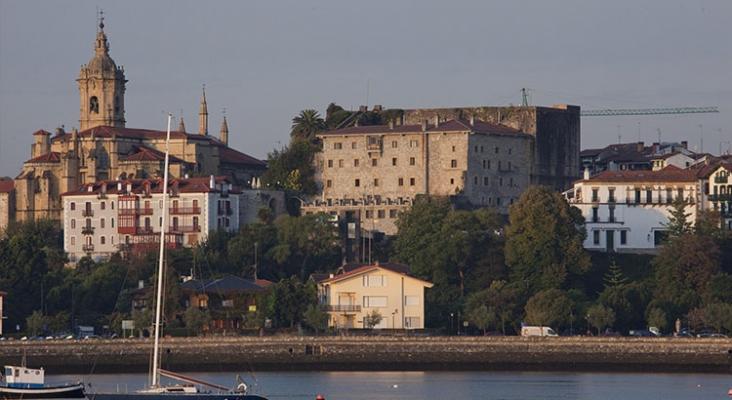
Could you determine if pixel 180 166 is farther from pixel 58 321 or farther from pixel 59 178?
pixel 58 321

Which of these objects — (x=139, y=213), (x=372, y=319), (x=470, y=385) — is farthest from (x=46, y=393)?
(x=139, y=213)

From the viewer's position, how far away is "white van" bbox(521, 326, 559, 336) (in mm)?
100500

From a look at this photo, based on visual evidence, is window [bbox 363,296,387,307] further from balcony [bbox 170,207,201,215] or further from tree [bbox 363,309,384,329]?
balcony [bbox 170,207,201,215]

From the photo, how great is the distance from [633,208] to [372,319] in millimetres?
21610

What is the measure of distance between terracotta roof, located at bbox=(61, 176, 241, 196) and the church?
11.6ft

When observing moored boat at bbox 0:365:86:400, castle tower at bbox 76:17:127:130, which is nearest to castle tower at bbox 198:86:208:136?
castle tower at bbox 76:17:127:130

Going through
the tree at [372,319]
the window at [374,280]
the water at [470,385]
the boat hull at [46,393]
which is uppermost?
the window at [374,280]

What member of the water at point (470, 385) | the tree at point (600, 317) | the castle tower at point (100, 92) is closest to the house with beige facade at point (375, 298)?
the tree at point (600, 317)

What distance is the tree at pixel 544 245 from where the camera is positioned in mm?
110250

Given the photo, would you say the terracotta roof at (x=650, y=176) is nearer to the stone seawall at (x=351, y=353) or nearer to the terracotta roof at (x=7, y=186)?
the stone seawall at (x=351, y=353)

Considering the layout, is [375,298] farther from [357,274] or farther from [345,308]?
[345,308]

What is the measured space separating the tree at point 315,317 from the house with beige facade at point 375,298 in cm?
195

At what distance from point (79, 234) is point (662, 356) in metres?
45.8

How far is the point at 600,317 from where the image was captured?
102250mm
